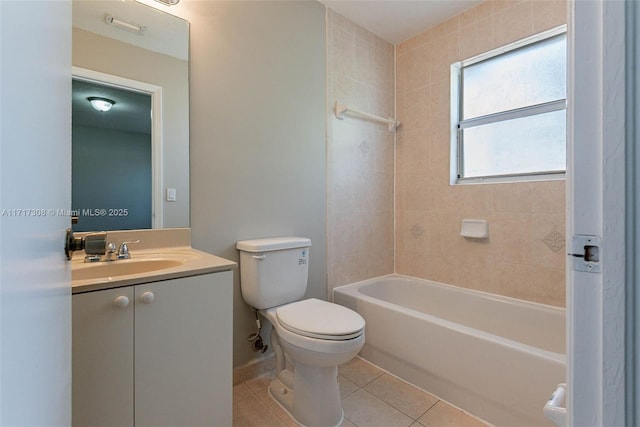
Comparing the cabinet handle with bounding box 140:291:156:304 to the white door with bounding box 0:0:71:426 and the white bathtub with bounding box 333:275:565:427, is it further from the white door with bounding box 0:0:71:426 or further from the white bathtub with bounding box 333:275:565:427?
the white bathtub with bounding box 333:275:565:427

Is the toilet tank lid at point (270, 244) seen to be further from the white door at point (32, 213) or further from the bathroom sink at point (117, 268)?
the white door at point (32, 213)

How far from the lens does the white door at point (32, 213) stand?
29cm

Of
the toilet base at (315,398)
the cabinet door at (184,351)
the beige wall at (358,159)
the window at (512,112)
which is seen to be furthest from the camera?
the beige wall at (358,159)

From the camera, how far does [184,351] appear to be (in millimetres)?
1104

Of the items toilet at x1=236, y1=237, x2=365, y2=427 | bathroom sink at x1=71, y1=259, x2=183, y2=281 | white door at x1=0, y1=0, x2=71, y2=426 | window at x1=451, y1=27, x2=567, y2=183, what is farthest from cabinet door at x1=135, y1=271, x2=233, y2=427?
window at x1=451, y1=27, x2=567, y2=183

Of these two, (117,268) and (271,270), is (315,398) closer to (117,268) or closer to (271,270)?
(271,270)

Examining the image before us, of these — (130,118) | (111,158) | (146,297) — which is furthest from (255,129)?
(146,297)

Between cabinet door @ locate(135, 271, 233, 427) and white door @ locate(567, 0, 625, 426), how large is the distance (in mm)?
1075

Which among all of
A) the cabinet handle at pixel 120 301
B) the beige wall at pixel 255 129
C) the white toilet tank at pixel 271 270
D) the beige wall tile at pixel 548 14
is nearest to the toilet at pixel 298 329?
the white toilet tank at pixel 271 270

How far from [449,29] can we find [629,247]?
7.88 ft

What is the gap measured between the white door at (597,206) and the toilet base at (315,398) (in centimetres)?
118

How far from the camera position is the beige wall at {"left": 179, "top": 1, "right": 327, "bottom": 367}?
5.18 ft

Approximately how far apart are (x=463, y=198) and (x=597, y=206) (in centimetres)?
192

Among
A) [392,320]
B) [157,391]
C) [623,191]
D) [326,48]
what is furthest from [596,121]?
[326,48]
